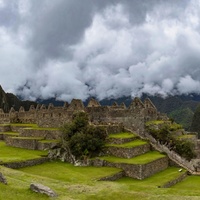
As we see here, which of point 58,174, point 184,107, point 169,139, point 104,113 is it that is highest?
point 184,107

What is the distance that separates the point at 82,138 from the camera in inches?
1218

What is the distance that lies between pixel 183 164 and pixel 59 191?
1910 cm

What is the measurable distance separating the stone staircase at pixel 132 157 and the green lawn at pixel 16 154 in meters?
5.54

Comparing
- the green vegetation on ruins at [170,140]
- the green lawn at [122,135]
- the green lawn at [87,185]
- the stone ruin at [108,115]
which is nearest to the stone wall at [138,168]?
the green lawn at [87,185]

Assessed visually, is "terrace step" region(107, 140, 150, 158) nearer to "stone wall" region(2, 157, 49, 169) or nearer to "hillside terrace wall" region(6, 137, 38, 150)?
"stone wall" region(2, 157, 49, 169)

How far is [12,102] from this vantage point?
116m

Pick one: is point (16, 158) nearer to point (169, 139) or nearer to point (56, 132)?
point (56, 132)

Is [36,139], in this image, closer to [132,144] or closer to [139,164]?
[132,144]

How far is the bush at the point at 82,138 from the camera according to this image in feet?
99.9

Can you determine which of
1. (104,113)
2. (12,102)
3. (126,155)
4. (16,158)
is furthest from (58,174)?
A: (12,102)

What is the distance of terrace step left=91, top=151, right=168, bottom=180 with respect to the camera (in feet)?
87.1

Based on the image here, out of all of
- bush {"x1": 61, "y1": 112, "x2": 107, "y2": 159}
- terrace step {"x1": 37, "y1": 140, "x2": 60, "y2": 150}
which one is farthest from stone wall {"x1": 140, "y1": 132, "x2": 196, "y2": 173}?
terrace step {"x1": 37, "y1": 140, "x2": 60, "y2": 150}

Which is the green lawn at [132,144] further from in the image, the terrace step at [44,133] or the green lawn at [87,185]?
the terrace step at [44,133]

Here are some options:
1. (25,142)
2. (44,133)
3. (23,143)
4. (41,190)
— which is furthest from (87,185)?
(44,133)
